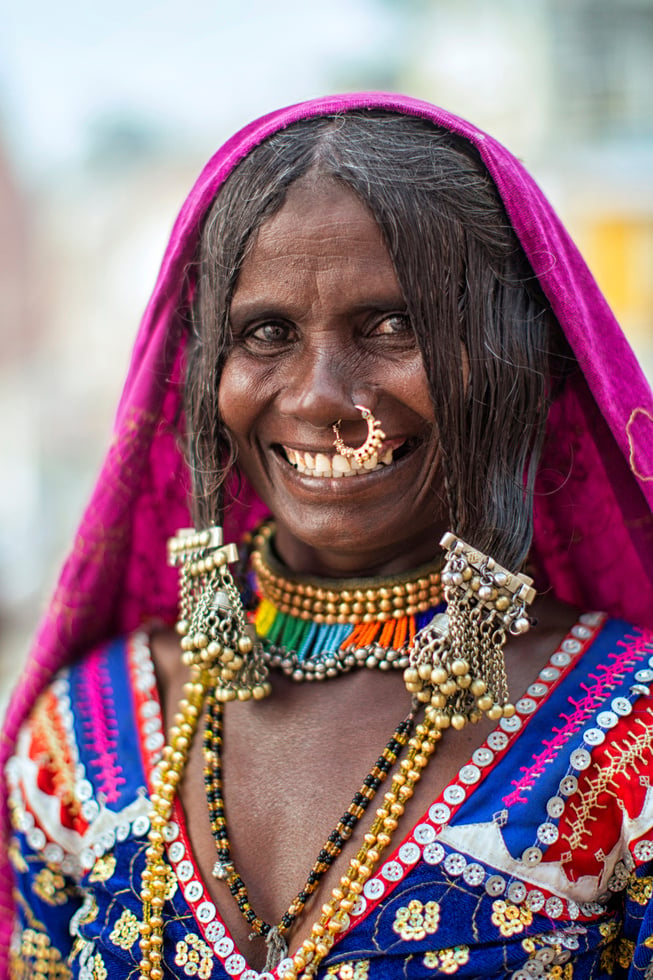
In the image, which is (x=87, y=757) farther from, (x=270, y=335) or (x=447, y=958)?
(x=270, y=335)

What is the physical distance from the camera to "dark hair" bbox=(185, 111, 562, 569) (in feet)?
4.68

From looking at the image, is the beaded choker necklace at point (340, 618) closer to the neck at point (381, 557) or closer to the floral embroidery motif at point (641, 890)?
the neck at point (381, 557)

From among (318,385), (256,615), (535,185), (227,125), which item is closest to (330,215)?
(318,385)

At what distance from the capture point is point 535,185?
1579 millimetres

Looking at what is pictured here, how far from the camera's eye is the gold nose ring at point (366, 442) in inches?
56.7

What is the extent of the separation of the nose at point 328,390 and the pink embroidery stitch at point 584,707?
564 mm

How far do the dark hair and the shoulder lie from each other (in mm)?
626

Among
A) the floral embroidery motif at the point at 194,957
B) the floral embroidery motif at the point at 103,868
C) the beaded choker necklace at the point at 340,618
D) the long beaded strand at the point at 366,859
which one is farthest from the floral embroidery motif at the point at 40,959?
the beaded choker necklace at the point at 340,618

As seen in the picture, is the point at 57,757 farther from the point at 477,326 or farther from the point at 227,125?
the point at 227,125

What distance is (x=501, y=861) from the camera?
1.40m

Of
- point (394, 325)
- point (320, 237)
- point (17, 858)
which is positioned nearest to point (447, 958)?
point (17, 858)

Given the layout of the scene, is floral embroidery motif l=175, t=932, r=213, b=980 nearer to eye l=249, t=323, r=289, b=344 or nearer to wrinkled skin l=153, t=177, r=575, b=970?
wrinkled skin l=153, t=177, r=575, b=970

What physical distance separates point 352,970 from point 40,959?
24.8 inches

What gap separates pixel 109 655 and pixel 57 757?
23 centimetres
